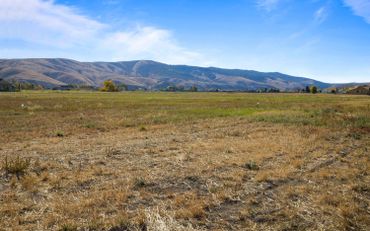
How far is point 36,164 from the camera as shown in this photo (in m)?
14.9

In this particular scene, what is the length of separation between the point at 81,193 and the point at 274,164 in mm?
8630

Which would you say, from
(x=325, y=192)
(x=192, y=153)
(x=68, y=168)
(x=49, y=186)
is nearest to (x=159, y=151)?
(x=192, y=153)

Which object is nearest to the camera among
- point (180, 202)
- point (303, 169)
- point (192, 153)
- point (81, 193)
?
point (180, 202)

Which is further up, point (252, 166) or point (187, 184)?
point (252, 166)

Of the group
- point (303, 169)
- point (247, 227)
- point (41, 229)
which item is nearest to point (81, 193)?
point (41, 229)

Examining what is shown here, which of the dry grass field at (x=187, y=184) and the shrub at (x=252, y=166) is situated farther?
the shrub at (x=252, y=166)

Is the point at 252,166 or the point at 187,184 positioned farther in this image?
the point at 252,166

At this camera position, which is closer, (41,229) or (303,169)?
(41,229)

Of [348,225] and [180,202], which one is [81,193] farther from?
[348,225]

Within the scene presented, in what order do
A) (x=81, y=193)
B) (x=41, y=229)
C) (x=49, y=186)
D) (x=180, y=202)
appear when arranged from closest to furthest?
(x=41, y=229) → (x=180, y=202) → (x=81, y=193) → (x=49, y=186)

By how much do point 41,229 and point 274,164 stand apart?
1038 centimetres

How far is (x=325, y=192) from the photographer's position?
1155cm

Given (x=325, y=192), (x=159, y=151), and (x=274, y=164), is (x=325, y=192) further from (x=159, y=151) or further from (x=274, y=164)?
(x=159, y=151)

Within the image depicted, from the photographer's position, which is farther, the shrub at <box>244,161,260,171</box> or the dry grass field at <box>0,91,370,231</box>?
the shrub at <box>244,161,260,171</box>
